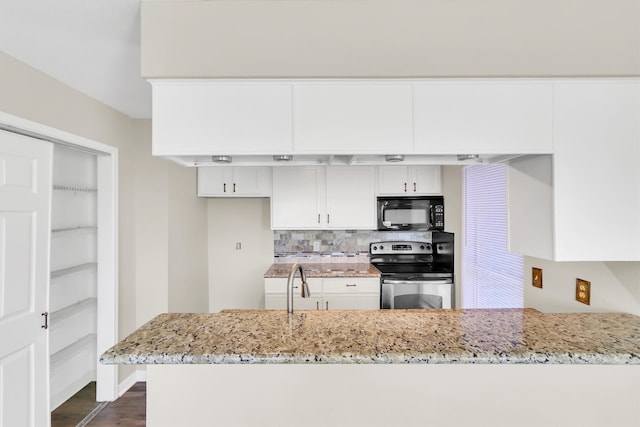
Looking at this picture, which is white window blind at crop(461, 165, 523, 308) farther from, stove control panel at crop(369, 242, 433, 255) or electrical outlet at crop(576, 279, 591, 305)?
electrical outlet at crop(576, 279, 591, 305)

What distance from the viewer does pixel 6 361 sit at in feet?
5.94

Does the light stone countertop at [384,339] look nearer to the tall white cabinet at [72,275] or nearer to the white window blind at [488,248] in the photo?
the white window blind at [488,248]

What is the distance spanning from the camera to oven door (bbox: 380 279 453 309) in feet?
11.5

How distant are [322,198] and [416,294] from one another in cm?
140

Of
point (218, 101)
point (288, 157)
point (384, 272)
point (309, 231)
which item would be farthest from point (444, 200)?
point (218, 101)

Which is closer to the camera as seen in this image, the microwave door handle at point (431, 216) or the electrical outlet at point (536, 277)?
the electrical outlet at point (536, 277)

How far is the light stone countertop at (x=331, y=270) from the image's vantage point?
3.51 m

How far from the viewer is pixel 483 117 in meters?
1.55

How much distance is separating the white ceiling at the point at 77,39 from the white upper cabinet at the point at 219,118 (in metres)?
0.46

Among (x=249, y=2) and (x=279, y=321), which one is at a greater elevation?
(x=249, y=2)

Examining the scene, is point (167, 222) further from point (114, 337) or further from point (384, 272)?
point (384, 272)

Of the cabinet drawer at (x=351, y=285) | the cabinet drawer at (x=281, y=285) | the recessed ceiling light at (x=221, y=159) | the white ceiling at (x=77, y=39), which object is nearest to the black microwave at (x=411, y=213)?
the cabinet drawer at (x=351, y=285)

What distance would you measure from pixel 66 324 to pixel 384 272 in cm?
288

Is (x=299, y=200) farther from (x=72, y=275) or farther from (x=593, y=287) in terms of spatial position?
(x=593, y=287)
